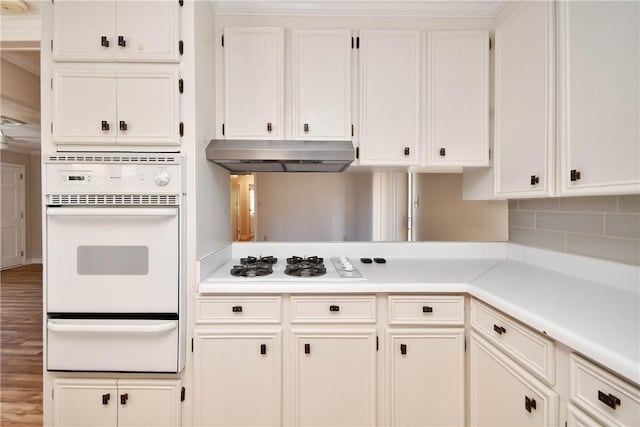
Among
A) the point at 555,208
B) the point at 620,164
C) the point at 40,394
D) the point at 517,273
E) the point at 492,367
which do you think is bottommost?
the point at 40,394

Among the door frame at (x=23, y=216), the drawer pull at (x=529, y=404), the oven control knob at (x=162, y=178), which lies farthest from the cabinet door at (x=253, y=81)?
the door frame at (x=23, y=216)

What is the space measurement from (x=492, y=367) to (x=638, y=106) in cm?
114

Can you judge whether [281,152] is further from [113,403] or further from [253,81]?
[113,403]

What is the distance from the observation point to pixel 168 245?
4.87 feet

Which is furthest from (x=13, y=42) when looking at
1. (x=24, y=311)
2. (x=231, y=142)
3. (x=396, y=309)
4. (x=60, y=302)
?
(x=24, y=311)

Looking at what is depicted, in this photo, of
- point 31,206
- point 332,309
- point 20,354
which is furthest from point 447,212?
point 31,206

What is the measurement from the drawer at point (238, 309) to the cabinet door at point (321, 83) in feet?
3.28

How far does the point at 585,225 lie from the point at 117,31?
2570mm

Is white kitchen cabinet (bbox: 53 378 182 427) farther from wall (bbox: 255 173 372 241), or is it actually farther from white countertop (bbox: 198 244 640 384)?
wall (bbox: 255 173 372 241)

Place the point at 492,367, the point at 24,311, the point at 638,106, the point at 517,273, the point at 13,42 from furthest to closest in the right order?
the point at 24,311, the point at 13,42, the point at 517,273, the point at 492,367, the point at 638,106

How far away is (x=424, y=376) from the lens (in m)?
1.54

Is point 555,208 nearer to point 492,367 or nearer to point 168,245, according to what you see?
point 492,367

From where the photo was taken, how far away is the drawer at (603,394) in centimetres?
78

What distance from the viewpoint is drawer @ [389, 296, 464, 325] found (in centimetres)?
154
